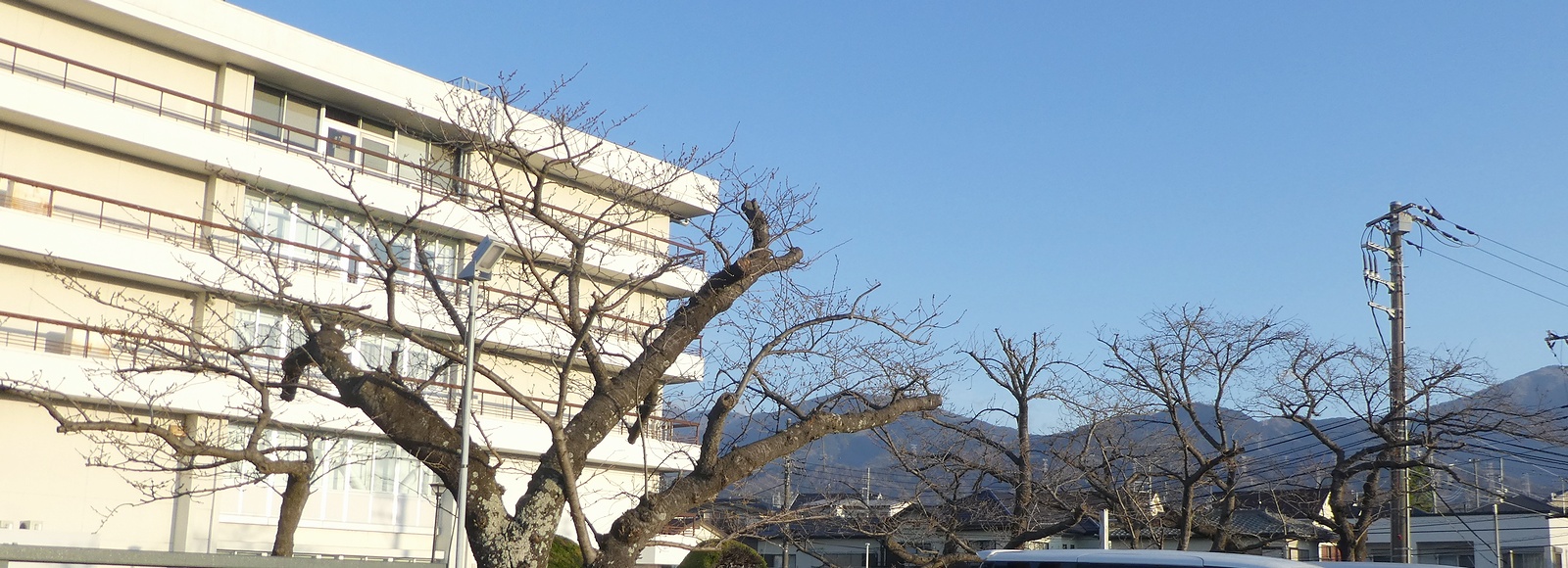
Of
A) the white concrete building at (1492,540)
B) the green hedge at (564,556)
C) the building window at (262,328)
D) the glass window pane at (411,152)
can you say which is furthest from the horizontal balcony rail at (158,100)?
the white concrete building at (1492,540)

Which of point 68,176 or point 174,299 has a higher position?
point 68,176

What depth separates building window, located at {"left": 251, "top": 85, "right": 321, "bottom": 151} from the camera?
85.9 feet

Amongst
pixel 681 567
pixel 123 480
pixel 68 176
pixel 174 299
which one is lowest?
pixel 681 567

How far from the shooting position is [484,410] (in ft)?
95.2

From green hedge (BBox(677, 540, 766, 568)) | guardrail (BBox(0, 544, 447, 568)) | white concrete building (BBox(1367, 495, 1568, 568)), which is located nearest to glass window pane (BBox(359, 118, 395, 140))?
green hedge (BBox(677, 540, 766, 568))

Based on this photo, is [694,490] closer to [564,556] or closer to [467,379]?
[467,379]

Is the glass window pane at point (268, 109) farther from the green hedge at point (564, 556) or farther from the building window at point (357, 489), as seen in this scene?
the green hedge at point (564, 556)

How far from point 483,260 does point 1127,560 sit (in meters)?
9.18

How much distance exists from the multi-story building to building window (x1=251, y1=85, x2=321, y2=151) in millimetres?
48

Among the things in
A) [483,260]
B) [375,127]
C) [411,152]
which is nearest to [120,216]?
[375,127]

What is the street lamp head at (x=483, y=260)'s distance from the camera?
14.0 m

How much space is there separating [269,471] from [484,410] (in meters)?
12.5

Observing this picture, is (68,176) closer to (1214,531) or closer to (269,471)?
(269,471)

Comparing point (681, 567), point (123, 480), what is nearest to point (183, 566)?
point (123, 480)
